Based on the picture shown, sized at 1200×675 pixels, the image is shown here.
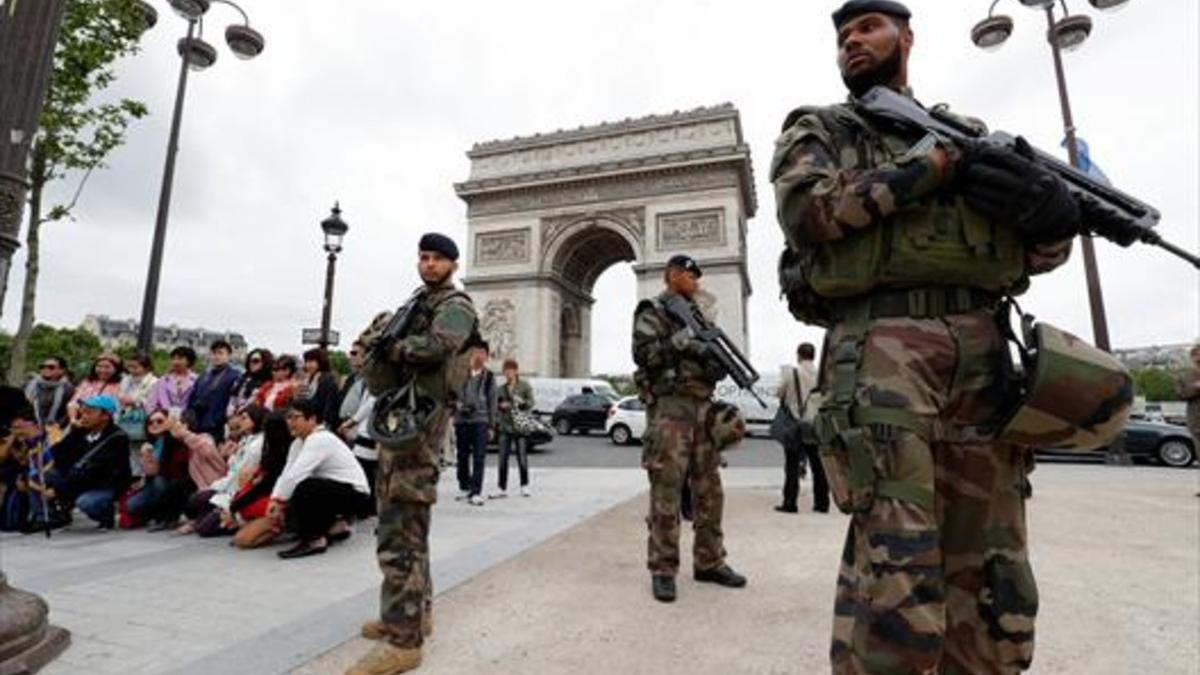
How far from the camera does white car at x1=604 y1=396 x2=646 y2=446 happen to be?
1756 cm

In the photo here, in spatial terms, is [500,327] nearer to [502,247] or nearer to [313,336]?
[502,247]

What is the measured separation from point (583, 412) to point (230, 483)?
1598 cm

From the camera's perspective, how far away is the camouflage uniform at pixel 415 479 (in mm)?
2678

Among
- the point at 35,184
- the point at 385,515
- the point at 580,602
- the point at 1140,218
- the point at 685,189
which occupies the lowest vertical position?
the point at 580,602

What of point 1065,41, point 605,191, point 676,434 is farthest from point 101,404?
point 605,191

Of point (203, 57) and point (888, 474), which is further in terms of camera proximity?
point (203, 57)

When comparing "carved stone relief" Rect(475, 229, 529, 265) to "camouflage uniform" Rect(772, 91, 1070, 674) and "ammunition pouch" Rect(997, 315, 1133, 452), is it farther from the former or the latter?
"ammunition pouch" Rect(997, 315, 1133, 452)

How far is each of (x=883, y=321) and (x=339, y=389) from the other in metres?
6.34

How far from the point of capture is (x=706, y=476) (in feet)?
13.0

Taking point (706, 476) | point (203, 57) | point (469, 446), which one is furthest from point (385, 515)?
point (203, 57)

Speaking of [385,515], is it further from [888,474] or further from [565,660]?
[888,474]

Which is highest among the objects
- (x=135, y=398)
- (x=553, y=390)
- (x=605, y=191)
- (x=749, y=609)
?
(x=605, y=191)

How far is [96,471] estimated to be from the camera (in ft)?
18.4

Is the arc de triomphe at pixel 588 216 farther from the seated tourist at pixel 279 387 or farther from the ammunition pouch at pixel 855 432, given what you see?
the ammunition pouch at pixel 855 432
